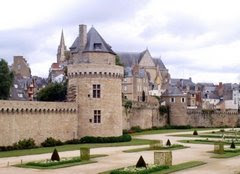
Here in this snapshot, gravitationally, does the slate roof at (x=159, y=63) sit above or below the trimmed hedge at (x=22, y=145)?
above

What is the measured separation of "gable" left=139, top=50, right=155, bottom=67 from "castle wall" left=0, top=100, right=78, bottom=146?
72.3 m

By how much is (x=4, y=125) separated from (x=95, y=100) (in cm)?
1253

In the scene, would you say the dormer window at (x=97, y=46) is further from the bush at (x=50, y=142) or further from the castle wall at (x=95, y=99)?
the bush at (x=50, y=142)

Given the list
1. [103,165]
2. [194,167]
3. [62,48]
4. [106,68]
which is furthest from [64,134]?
[62,48]

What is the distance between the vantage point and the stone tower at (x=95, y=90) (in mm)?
51531

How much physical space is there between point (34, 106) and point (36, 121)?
4.94ft

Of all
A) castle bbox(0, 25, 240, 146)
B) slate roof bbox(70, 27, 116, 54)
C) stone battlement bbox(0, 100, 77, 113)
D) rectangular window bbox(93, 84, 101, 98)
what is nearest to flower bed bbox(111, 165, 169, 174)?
stone battlement bbox(0, 100, 77, 113)

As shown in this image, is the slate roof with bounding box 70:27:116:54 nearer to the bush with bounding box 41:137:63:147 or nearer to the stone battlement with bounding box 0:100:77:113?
the stone battlement with bounding box 0:100:77:113

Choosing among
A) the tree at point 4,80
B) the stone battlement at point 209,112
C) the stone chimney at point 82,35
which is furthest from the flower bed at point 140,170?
the stone battlement at point 209,112

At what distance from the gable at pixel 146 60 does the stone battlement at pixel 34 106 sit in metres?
72.0

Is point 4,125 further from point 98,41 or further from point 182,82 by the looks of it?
point 182,82

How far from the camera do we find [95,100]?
5181 centimetres

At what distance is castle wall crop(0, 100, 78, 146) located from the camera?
42338 mm

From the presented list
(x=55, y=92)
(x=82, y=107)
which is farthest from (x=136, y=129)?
(x=82, y=107)
